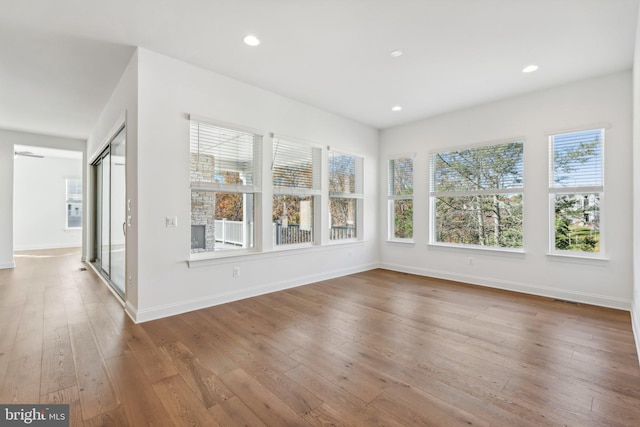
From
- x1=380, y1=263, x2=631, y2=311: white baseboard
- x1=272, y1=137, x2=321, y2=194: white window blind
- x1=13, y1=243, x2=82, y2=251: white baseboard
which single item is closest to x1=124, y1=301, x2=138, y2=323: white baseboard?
x1=272, y1=137, x2=321, y2=194: white window blind

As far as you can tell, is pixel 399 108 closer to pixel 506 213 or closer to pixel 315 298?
pixel 506 213

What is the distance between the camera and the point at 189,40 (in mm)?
3051

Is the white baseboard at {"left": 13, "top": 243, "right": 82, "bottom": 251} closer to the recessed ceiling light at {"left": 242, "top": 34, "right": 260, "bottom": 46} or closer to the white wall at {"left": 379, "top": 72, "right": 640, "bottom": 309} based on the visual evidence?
the recessed ceiling light at {"left": 242, "top": 34, "right": 260, "bottom": 46}

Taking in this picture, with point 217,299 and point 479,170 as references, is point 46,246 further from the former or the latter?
point 479,170

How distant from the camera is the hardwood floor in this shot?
176 cm

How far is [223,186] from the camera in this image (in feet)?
12.6

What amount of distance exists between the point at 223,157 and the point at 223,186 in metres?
0.40

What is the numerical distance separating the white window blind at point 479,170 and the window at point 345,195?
1433mm

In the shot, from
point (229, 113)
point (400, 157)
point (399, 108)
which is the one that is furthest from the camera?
point (400, 157)

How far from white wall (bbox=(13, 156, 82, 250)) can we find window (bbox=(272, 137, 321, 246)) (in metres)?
8.88

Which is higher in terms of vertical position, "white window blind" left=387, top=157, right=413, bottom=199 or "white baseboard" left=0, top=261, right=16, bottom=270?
"white window blind" left=387, top=157, right=413, bottom=199

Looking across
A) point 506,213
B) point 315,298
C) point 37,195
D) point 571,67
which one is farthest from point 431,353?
point 37,195

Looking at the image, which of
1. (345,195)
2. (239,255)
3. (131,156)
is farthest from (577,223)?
(131,156)

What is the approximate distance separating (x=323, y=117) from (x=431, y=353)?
4053mm
